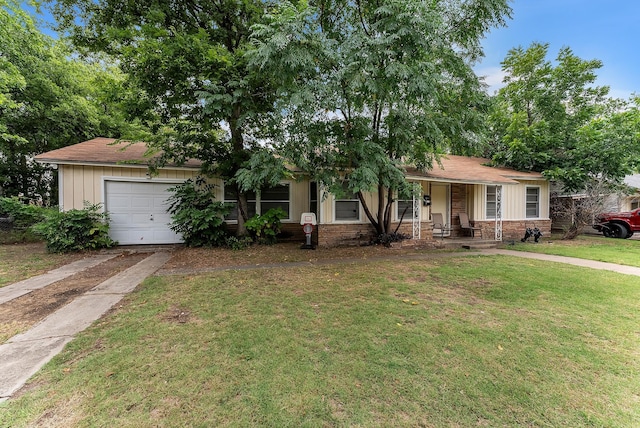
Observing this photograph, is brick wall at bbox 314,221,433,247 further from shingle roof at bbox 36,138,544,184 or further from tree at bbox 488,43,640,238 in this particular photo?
tree at bbox 488,43,640,238

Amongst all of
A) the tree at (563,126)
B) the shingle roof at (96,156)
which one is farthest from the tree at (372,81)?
the tree at (563,126)

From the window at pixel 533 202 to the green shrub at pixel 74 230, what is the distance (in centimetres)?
1626

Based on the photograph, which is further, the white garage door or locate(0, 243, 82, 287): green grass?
the white garage door

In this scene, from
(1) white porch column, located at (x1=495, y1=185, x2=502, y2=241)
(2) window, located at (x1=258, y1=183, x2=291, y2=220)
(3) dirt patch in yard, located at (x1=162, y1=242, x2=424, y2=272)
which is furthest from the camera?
(1) white porch column, located at (x1=495, y1=185, x2=502, y2=241)

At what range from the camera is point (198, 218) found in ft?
26.8

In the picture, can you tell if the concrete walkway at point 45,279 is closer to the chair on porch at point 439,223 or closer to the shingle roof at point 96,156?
the shingle roof at point 96,156

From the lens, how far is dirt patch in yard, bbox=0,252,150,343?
3467 mm

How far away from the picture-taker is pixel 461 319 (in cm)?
363

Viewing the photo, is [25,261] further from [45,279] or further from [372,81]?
[372,81]

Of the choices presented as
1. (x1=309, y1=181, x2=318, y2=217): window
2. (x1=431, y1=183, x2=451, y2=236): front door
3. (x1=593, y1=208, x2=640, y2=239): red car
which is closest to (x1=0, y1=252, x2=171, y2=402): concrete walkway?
(x1=309, y1=181, x2=318, y2=217): window

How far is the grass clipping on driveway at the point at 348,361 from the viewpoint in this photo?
2018 mm

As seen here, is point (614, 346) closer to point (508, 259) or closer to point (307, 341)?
point (307, 341)

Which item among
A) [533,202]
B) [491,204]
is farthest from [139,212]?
[533,202]

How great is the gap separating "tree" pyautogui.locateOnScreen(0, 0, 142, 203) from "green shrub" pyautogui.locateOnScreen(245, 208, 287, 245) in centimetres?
965
